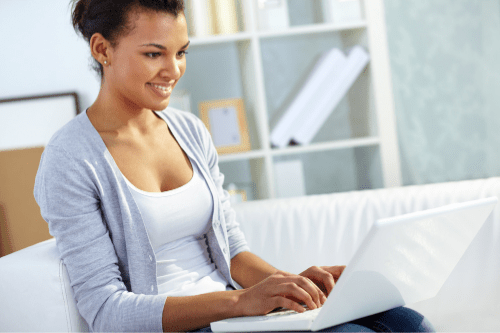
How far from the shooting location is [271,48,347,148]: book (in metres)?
1.83

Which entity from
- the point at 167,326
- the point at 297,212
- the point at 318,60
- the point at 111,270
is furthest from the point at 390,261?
the point at 318,60

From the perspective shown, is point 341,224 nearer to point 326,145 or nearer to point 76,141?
point 326,145

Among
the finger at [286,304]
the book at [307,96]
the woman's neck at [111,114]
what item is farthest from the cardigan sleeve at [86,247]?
the book at [307,96]

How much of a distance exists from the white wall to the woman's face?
950 millimetres

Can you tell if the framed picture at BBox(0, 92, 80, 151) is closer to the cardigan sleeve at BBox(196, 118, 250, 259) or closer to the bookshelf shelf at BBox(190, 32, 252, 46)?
the bookshelf shelf at BBox(190, 32, 252, 46)

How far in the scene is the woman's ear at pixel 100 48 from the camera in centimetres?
104

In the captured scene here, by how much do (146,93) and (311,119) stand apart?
900 millimetres

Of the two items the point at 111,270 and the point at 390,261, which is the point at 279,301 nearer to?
the point at 390,261

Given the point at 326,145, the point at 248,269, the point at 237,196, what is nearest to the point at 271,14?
the point at 326,145

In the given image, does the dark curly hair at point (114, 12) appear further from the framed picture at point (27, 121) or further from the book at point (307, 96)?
the framed picture at point (27, 121)

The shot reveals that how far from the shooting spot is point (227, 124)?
1.83m

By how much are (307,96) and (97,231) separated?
1.06m

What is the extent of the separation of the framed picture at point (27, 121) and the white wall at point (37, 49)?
5 cm

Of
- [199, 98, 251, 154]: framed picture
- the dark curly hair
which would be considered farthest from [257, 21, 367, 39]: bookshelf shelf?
the dark curly hair
